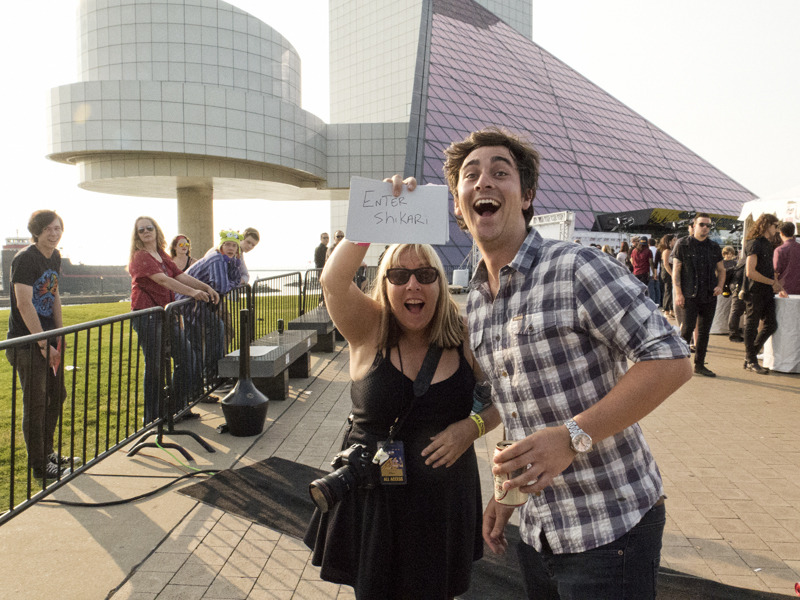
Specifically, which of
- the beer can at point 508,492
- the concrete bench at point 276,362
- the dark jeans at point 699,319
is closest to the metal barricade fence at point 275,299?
the concrete bench at point 276,362

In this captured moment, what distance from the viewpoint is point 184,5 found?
26.8 m

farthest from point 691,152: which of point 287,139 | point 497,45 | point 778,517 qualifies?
point 778,517

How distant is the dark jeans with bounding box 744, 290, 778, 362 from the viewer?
305 inches

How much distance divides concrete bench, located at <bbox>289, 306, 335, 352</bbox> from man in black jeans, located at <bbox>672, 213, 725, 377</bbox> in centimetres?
506

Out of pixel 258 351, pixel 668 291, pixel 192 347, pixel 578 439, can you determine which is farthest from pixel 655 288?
pixel 578 439

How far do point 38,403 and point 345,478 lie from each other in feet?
10.4

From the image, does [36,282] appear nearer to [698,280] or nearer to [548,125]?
[698,280]

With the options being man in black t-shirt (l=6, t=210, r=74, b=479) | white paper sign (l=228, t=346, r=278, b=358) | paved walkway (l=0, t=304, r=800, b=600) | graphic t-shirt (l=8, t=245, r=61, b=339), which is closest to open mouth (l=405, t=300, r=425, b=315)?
paved walkway (l=0, t=304, r=800, b=600)

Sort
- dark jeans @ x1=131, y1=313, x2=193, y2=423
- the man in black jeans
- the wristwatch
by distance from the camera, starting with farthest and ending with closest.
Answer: the man in black jeans, dark jeans @ x1=131, y1=313, x2=193, y2=423, the wristwatch

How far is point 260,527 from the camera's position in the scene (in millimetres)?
3557

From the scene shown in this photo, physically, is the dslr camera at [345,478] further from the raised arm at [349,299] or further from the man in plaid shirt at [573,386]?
the man in plaid shirt at [573,386]

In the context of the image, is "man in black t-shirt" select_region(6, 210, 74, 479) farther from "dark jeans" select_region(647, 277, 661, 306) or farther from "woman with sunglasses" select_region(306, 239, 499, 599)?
"dark jeans" select_region(647, 277, 661, 306)

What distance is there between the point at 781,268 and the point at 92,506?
8958 millimetres

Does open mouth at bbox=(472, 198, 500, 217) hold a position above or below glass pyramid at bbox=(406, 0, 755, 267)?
below
